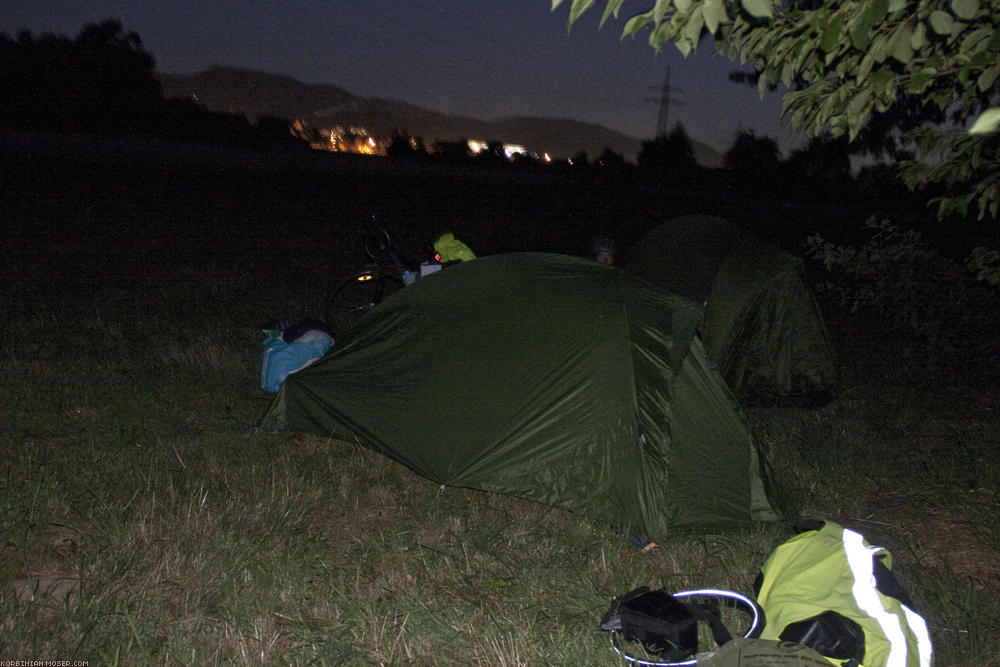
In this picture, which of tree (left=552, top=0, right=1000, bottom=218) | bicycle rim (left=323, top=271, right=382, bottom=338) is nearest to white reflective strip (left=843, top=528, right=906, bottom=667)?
tree (left=552, top=0, right=1000, bottom=218)

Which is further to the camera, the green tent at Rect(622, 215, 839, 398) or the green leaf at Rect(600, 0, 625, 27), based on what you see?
the green tent at Rect(622, 215, 839, 398)

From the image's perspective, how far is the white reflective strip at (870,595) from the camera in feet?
9.36

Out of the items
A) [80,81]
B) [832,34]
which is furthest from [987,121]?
[80,81]

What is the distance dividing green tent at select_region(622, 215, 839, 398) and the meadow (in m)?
→ 0.40

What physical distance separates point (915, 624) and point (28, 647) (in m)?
3.56

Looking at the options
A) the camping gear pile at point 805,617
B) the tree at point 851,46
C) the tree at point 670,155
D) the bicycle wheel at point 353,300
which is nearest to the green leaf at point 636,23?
the tree at point 851,46

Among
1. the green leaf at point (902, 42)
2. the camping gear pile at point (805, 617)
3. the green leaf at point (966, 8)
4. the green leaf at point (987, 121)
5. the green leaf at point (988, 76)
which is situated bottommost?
the camping gear pile at point (805, 617)

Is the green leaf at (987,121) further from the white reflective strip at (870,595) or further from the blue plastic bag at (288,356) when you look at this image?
the blue plastic bag at (288,356)

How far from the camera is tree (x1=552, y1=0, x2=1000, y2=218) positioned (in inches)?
95.3

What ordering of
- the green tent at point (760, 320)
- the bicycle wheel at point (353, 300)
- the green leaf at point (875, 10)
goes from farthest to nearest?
the bicycle wheel at point (353, 300), the green tent at point (760, 320), the green leaf at point (875, 10)

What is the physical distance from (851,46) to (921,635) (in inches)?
93.5

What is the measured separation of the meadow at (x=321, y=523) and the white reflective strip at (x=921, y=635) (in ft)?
1.85

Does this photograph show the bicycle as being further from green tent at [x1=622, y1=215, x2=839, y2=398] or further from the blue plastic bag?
green tent at [x1=622, y1=215, x2=839, y2=398]

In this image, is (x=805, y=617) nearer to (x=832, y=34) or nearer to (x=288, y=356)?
(x=832, y=34)
